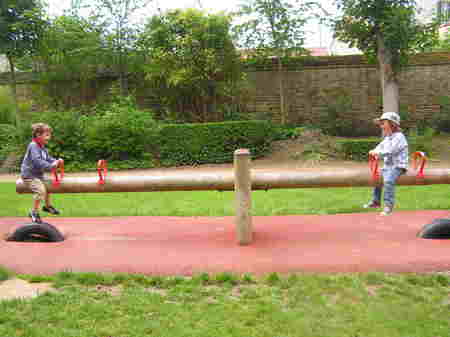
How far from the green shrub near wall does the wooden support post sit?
9.93 m

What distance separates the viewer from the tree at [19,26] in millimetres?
15703

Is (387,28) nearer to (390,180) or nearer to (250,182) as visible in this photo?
(390,180)

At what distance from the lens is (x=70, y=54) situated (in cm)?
1767

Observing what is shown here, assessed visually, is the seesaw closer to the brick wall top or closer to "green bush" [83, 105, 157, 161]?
"green bush" [83, 105, 157, 161]

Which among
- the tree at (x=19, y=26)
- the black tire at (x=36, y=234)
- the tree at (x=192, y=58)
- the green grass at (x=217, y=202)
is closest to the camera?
the black tire at (x=36, y=234)

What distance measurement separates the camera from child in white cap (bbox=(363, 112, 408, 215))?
17.7ft

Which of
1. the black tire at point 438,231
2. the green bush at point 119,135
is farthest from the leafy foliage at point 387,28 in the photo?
the black tire at point 438,231

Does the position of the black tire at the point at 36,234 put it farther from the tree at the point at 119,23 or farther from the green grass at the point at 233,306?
the tree at the point at 119,23

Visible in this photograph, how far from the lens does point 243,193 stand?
5062mm

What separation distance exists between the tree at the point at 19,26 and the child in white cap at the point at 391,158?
46.5 feet

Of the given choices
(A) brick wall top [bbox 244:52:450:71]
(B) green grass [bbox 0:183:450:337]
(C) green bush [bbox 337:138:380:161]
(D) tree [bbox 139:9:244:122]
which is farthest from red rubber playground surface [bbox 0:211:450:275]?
(A) brick wall top [bbox 244:52:450:71]

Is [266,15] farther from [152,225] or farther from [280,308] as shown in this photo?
[280,308]

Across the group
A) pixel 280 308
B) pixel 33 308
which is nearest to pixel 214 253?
pixel 280 308

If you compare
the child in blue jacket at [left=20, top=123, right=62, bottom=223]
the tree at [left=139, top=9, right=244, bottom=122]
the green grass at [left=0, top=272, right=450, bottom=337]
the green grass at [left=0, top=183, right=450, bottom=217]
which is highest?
the tree at [left=139, top=9, right=244, bottom=122]
